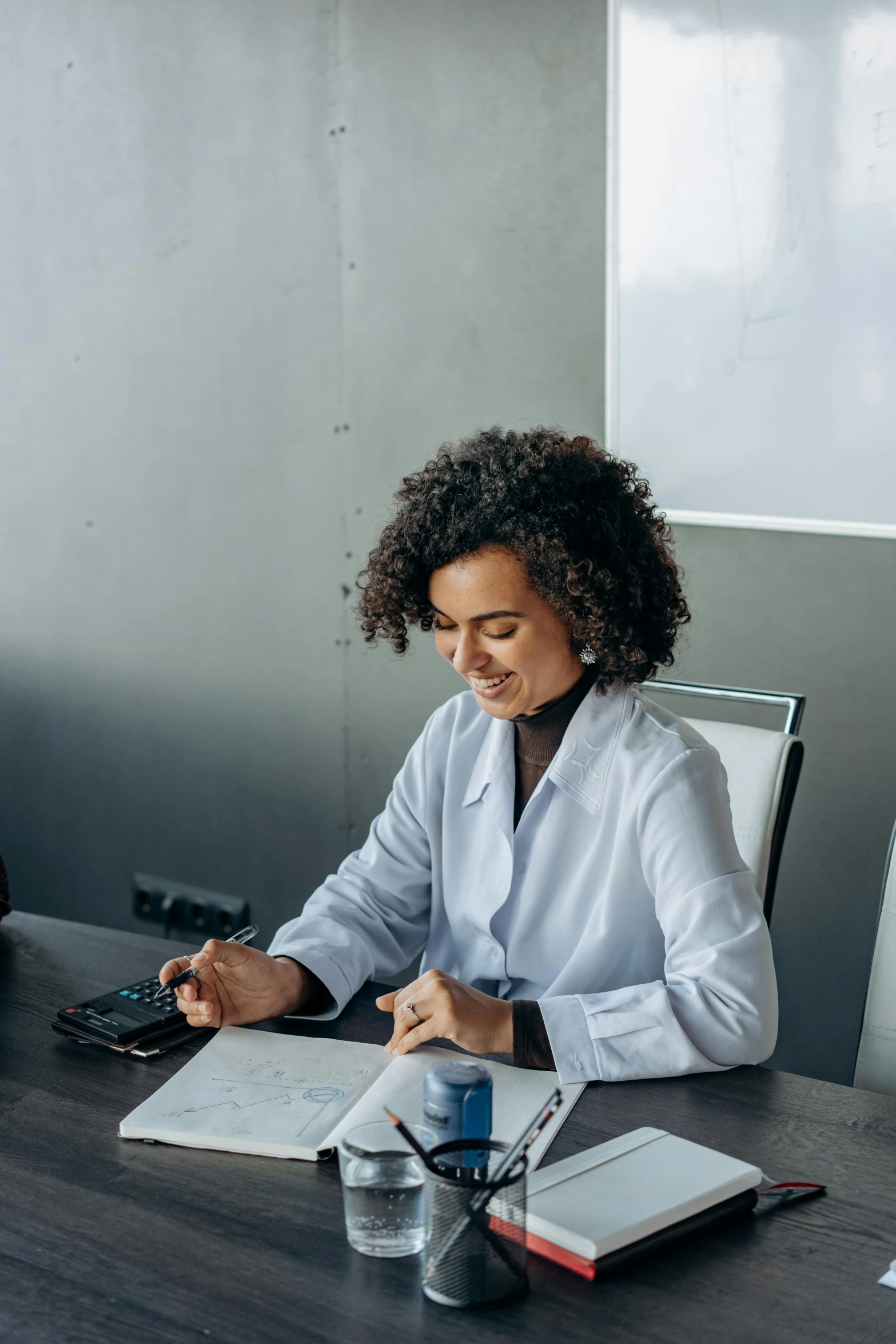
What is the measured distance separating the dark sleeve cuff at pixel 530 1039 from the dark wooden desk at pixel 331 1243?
0.20ft

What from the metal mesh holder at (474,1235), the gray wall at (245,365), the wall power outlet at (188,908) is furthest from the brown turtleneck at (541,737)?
the wall power outlet at (188,908)

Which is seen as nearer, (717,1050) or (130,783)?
(717,1050)

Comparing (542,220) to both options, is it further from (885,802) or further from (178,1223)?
(178,1223)

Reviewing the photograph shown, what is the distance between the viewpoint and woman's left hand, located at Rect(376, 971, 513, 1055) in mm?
1237

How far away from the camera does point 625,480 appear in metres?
1.51

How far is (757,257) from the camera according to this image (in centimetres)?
207

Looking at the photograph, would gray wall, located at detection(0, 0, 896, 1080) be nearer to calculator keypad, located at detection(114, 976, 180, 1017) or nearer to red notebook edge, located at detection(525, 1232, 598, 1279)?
calculator keypad, located at detection(114, 976, 180, 1017)

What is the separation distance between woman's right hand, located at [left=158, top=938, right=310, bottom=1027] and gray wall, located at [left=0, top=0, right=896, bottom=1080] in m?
1.16

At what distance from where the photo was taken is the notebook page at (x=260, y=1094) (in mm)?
1102

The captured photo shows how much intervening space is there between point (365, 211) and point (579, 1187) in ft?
6.55

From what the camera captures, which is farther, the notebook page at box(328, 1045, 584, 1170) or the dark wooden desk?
the notebook page at box(328, 1045, 584, 1170)

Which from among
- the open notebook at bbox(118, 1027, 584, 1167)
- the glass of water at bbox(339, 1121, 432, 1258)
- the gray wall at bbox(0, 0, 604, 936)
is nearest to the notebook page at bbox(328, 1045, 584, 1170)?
the open notebook at bbox(118, 1027, 584, 1167)

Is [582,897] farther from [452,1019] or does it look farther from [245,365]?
[245,365]

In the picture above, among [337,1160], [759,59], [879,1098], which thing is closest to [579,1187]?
[337,1160]
